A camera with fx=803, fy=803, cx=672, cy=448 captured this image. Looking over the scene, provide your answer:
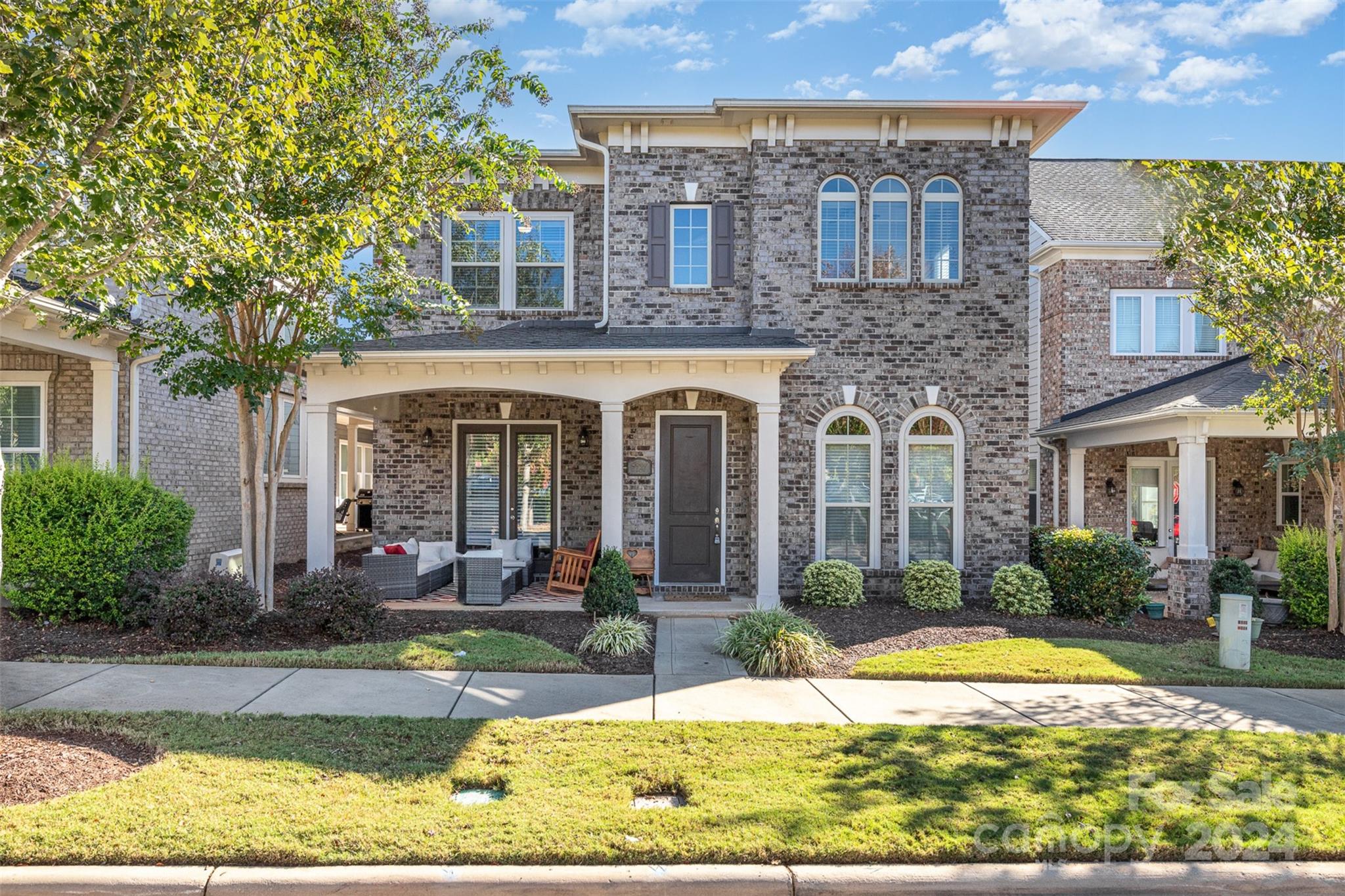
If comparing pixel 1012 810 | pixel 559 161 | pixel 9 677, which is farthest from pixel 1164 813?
pixel 559 161

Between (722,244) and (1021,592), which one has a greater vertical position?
(722,244)

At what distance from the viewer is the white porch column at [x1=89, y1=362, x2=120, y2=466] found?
34.8 ft

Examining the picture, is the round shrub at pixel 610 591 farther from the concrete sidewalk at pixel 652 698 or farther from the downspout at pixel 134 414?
the downspout at pixel 134 414

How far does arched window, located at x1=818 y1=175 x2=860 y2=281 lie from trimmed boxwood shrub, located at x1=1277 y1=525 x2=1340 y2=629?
674 cm

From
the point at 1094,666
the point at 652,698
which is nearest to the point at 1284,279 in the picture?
the point at 1094,666

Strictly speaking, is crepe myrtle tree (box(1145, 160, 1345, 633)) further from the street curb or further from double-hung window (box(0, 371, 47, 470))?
double-hung window (box(0, 371, 47, 470))

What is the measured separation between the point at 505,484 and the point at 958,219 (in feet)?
25.7

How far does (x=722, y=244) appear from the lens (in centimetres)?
1154

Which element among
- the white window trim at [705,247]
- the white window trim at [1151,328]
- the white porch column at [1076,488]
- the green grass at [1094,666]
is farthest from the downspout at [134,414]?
the white window trim at [1151,328]

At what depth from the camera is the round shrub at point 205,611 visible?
25.2 feet

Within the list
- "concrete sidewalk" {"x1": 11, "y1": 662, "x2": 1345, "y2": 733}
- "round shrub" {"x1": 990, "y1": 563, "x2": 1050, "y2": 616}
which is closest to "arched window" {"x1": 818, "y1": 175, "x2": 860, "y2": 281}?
"round shrub" {"x1": 990, "y1": 563, "x2": 1050, "y2": 616}

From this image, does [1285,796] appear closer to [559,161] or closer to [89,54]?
[89,54]

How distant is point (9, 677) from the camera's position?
6.38m

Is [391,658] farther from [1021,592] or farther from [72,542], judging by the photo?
[1021,592]
